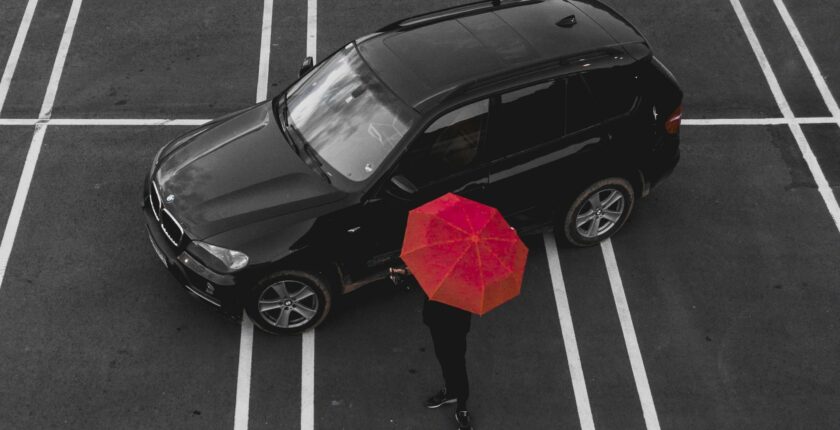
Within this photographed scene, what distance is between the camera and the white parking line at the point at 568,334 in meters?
7.36

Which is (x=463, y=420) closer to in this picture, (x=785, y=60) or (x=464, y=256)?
(x=464, y=256)

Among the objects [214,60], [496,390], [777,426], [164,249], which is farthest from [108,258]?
[777,426]

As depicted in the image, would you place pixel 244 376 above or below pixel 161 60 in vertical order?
below

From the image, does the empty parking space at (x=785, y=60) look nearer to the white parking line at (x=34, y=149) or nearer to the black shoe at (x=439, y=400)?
the black shoe at (x=439, y=400)

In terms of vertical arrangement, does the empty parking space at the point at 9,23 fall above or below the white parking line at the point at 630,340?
above

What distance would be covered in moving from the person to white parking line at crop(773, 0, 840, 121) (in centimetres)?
567

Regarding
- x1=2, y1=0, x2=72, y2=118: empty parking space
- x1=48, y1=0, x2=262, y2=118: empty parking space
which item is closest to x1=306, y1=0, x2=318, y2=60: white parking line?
x1=48, y1=0, x2=262, y2=118: empty parking space

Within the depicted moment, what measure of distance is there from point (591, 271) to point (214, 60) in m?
5.11

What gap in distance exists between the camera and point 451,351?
21.6 feet

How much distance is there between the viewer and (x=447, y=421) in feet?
23.8

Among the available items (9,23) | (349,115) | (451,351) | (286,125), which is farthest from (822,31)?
(9,23)

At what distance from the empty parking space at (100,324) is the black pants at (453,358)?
5.96 feet

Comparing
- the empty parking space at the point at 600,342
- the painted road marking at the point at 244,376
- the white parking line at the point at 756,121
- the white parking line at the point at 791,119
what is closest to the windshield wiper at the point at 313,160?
the painted road marking at the point at 244,376

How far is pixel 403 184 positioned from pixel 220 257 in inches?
61.6
